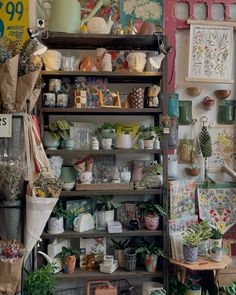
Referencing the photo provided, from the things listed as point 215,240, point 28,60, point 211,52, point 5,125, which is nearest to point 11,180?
point 5,125

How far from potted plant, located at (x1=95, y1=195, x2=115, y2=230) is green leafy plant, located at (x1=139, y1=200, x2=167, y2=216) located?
0.79ft

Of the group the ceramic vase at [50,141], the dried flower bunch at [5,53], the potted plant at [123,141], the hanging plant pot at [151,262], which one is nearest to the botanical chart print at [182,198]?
the hanging plant pot at [151,262]

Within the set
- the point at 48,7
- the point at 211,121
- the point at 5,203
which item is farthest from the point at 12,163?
the point at 211,121

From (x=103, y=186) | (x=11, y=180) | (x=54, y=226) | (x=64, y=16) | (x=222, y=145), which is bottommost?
(x=54, y=226)

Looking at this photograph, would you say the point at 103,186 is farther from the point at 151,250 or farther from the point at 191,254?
the point at 191,254

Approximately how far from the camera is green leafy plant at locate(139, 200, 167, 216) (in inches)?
91.5

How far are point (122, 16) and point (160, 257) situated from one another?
1.87 meters

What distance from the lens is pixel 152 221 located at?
2369 millimetres

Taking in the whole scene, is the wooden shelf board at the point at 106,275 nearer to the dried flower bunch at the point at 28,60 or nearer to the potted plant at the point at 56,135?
the potted plant at the point at 56,135

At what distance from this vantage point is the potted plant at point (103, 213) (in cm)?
245

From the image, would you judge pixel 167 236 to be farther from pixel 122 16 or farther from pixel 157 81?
pixel 122 16

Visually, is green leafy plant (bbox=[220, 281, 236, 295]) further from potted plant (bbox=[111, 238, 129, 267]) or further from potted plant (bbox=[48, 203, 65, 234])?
potted plant (bbox=[48, 203, 65, 234])

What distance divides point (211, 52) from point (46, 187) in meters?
1.76

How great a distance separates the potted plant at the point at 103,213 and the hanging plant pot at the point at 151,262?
390 millimetres
